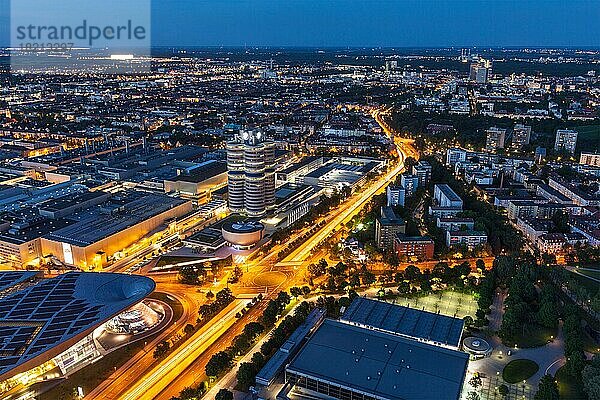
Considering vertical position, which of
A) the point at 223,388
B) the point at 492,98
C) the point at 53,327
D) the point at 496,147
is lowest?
the point at 223,388

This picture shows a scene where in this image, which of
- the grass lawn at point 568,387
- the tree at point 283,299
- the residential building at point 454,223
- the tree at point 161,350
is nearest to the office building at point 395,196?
the residential building at point 454,223

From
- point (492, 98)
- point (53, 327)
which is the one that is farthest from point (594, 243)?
point (492, 98)

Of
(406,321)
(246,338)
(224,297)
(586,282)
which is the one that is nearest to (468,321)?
(406,321)

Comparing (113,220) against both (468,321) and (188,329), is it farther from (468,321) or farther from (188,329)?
(468,321)

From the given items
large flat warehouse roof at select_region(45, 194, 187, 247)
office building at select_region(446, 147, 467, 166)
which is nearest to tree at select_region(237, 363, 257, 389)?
large flat warehouse roof at select_region(45, 194, 187, 247)

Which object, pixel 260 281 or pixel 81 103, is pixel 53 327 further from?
pixel 81 103

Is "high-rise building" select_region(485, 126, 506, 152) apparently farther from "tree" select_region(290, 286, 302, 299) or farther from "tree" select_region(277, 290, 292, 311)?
"tree" select_region(277, 290, 292, 311)
